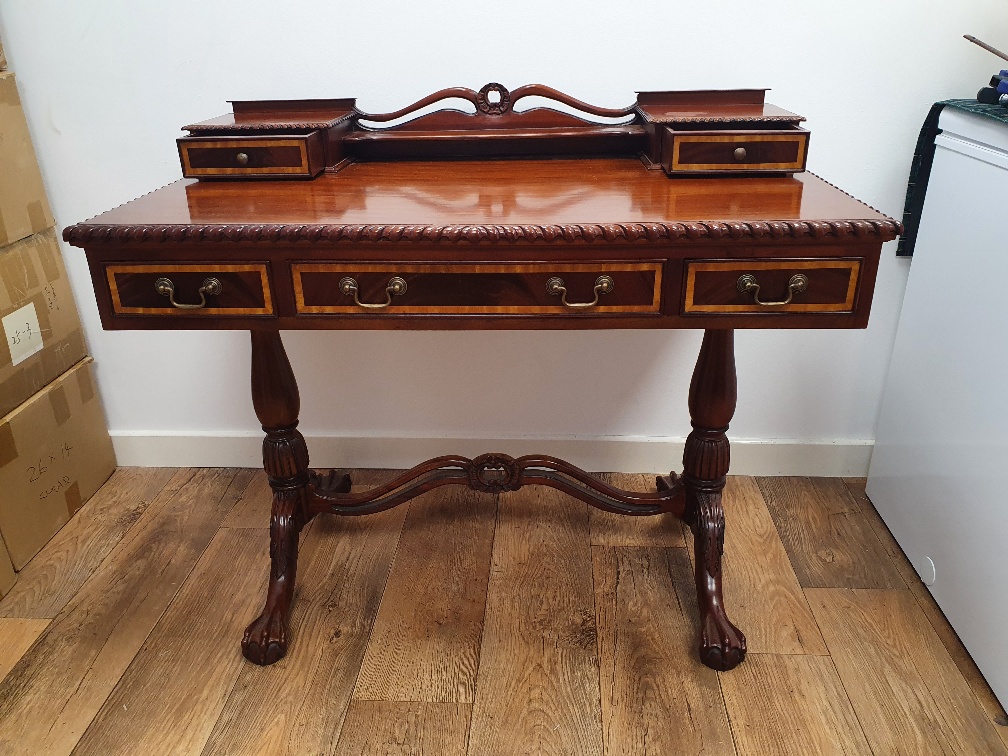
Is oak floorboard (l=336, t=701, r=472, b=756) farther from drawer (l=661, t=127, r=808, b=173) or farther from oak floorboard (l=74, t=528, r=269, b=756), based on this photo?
drawer (l=661, t=127, r=808, b=173)

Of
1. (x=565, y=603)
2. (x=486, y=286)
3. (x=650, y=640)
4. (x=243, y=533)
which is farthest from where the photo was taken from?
(x=243, y=533)

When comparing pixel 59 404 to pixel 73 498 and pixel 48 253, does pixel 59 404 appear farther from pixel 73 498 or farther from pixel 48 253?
pixel 48 253

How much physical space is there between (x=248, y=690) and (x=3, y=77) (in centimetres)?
144

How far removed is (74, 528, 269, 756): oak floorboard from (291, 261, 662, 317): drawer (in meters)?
0.78

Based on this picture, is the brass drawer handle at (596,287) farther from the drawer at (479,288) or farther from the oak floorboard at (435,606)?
the oak floorboard at (435,606)

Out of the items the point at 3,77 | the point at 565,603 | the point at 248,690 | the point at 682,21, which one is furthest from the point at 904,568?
the point at 3,77

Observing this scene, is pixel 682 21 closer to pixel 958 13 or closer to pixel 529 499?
pixel 958 13

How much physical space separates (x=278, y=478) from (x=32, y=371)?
714 millimetres

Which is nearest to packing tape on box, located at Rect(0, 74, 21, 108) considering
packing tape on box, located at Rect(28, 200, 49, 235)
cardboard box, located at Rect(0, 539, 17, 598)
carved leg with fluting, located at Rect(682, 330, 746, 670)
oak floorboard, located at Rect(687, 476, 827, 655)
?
packing tape on box, located at Rect(28, 200, 49, 235)

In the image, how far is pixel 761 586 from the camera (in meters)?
1.69

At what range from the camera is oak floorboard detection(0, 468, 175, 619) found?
1690 mm

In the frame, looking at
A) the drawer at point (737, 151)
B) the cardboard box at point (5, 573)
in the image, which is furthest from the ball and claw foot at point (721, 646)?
the cardboard box at point (5, 573)

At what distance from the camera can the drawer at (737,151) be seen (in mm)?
1340

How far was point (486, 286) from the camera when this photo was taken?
1.17 m
